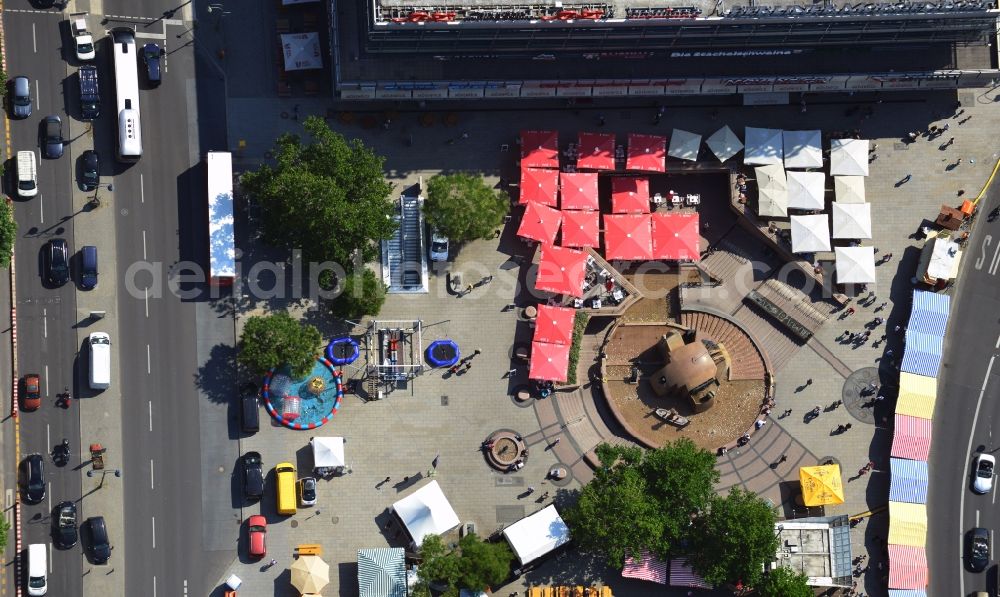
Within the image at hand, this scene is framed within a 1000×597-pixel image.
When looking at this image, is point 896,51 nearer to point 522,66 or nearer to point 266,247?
point 522,66

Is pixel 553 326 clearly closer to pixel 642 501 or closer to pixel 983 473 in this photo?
pixel 642 501

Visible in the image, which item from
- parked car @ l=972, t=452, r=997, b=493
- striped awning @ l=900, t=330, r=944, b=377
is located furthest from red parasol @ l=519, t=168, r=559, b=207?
parked car @ l=972, t=452, r=997, b=493

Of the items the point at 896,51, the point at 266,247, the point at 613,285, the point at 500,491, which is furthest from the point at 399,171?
the point at 896,51

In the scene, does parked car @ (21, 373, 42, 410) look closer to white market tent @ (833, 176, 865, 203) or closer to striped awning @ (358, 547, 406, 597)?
striped awning @ (358, 547, 406, 597)

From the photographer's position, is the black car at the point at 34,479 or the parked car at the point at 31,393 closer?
the black car at the point at 34,479

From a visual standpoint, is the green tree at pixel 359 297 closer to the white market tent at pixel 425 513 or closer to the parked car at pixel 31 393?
the white market tent at pixel 425 513

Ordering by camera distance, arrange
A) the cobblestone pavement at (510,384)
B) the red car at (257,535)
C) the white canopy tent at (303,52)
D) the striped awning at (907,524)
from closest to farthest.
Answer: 1. the red car at (257,535)
2. the cobblestone pavement at (510,384)
3. the striped awning at (907,524)
4. the white canopy tent at (303,52)

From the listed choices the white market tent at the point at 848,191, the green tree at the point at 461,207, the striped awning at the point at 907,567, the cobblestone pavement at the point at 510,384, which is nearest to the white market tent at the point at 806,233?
the white market tent at the point at 848,191
